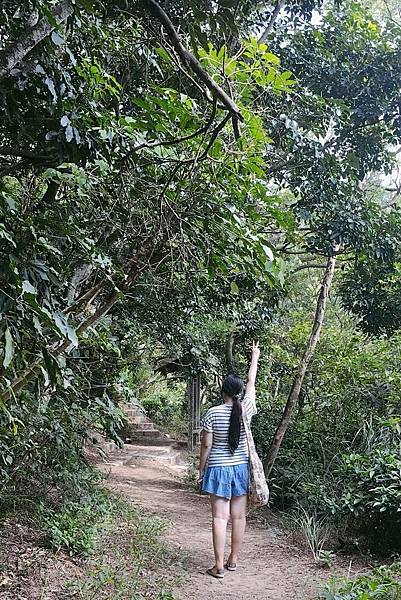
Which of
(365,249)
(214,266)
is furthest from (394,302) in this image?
(214,266)

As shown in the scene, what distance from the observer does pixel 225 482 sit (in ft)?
13.3

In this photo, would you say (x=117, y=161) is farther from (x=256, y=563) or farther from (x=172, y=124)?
(x=256, y=563)

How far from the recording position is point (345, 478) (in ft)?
20.1

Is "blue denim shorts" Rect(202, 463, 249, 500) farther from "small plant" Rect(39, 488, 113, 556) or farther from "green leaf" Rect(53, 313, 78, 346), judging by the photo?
"green leaf" Rect(53, 313, 78, 346)

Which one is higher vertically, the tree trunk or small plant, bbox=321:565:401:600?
the tree trunk

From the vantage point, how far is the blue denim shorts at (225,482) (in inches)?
159

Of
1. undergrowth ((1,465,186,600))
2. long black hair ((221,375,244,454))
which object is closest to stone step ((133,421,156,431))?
undergrowth ((1,465,186,600))

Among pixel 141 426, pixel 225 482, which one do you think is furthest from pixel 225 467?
pixel 141 426

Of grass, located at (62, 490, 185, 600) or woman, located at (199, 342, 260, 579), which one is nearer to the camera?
grass, located at (62, 490, 185, 600)

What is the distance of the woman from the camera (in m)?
4.06

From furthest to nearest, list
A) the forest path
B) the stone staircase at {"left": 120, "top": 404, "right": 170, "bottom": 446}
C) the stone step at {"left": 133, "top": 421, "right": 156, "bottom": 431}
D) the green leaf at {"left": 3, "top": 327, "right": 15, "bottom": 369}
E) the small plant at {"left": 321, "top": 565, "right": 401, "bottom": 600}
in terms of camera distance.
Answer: the stone step at {"left": 133, "top": 421, "right": 156, "bottom": 431} → the stone staircase at {"left": 120, "top": 404, "right": 170, "bottom": 446} → the forest path → the small plant at {"left": 321, "top": 565, "right": 401, "bottom": 600} → the green leaf at {"left": 3, "top": 327, "right": 15, "bottom": 369}

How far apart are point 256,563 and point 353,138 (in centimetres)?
456

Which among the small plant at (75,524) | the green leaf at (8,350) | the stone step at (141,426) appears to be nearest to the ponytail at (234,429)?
the small plant at (75,524)

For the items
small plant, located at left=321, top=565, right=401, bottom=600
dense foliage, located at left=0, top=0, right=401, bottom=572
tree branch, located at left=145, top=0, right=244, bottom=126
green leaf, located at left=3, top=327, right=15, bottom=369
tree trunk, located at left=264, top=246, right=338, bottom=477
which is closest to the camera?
tree branch, located at left=145, top=0, right=244, bottom=126
